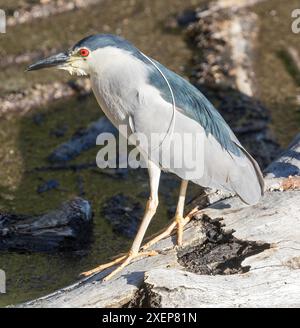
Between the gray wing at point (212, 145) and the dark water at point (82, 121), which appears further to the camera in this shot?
the dark water at point (82, 121)

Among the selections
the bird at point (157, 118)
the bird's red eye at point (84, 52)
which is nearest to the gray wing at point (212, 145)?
the bird at point (157, 118)

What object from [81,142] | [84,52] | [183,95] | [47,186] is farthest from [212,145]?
[81,142]

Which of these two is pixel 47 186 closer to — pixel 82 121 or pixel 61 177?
pixel 61 177

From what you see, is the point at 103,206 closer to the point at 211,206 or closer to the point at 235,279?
the point at 211,206

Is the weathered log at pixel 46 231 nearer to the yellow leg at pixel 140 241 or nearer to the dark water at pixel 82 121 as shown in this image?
the dark water at pixel 82 121

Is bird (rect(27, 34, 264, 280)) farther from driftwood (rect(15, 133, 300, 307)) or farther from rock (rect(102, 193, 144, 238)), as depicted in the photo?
rock (rect(102, 193, 144, 238))

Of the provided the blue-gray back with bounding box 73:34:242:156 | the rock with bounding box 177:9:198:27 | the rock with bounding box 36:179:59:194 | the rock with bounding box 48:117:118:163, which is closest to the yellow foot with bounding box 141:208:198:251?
the blue-gray back with bounding box 73:34:242:156

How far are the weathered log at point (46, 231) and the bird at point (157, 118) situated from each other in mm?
627

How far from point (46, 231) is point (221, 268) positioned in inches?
46.3

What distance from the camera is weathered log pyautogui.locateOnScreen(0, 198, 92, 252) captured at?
4.17m

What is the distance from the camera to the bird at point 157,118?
140 inches

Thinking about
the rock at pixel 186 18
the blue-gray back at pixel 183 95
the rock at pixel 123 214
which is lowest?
the rock at pixel 123 214
